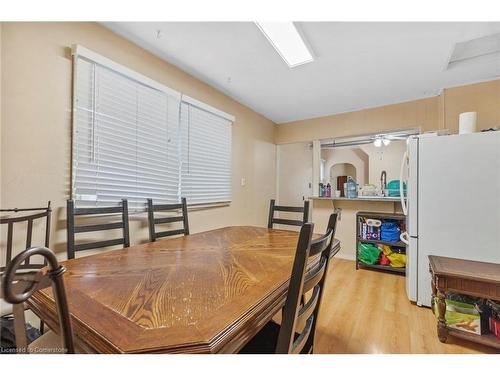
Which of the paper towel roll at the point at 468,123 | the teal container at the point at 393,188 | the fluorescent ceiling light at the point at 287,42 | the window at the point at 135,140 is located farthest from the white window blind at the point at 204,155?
the paper towel roll at the point at 468,123

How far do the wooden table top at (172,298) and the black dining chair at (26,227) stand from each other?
1.29 ft

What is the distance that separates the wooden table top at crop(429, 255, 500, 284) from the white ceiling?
182 centimetres

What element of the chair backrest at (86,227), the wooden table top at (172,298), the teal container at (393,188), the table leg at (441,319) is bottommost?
the table leg at (441,319)

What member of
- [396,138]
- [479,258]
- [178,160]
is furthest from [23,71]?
[396,138]

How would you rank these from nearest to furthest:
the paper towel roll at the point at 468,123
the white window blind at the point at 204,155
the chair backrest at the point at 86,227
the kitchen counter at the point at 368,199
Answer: the chair backrest at the point at 86,227 → the paper towel roll at the point at 468,123 → the white window blind at the point at 204,155 → the kitchen counter at the point at 368,199

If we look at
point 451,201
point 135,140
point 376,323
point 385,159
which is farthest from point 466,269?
point 135,140

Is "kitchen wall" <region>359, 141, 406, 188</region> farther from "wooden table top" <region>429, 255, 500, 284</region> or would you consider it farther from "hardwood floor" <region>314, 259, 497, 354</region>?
"wooden table top" <region>429, 255, 500, 284</region>

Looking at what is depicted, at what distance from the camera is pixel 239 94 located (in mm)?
3078

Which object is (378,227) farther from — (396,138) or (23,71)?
(23,71)

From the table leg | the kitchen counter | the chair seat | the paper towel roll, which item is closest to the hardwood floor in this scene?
the table leg

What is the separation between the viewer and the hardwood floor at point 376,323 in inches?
63.4

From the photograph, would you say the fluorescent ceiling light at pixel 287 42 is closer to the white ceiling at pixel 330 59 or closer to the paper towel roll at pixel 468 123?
the white ceiling at pixel 330 59

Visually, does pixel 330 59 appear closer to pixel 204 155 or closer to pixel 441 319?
pixel 204 155

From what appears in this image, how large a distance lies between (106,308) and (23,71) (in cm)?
158
